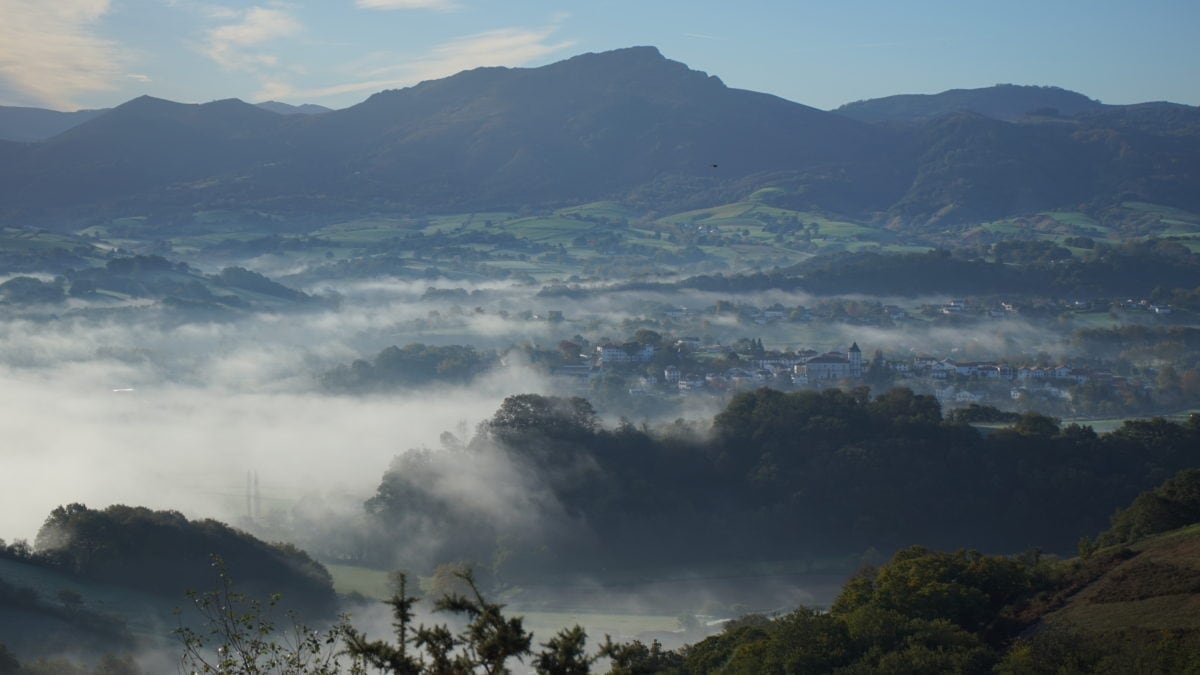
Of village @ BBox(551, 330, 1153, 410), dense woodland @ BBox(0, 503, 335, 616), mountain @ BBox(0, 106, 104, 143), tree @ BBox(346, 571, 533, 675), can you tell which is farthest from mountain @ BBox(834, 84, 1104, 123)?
tree @ BBox(346, 571, 533, 675)

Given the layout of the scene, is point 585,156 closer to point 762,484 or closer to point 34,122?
point 34,122

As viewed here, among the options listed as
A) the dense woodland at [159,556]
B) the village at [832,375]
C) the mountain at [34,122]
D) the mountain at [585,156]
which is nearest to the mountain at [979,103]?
the mountain at [585,156]

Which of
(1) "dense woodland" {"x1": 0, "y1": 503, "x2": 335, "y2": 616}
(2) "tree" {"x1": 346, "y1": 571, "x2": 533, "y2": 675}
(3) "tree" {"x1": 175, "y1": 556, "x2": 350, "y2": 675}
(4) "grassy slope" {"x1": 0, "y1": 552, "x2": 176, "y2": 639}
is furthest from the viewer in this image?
(1) "dense woodland" {"x1": 0, "y1": 503, "x2": 335, "y2": 616}

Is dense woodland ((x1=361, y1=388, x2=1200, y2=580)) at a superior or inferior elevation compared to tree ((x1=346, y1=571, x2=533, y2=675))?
inferior

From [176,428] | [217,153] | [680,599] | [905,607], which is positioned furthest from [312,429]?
[217,153]

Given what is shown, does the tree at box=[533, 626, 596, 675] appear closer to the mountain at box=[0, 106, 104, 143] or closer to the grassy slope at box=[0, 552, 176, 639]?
the grassy slope at box=[0, 552, 176, 639]

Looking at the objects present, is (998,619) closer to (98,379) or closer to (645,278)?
(98,379)

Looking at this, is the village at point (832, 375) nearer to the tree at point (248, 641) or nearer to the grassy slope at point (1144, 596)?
the tree at point (248, 641)
